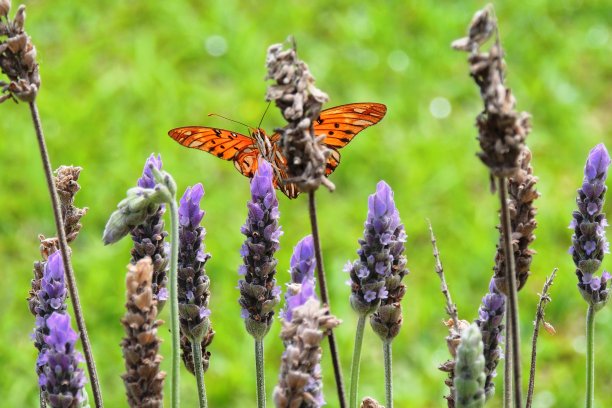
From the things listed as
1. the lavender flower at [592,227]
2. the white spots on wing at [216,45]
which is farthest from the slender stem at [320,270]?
the white spots on wing at [216,45]

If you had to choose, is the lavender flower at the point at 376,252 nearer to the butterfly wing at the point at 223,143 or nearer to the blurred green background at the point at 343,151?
the butterfly wing at the point at 223,143

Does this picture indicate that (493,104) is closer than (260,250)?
Yes

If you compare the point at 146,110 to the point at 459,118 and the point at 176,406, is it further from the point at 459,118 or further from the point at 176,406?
the point at 176,406

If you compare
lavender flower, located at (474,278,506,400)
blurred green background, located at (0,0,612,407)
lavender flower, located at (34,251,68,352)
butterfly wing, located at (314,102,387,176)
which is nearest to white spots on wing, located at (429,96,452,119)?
blurred green background, located at (0,0,612,407)

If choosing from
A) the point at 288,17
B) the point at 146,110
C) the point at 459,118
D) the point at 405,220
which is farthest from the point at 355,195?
the point at 288,17

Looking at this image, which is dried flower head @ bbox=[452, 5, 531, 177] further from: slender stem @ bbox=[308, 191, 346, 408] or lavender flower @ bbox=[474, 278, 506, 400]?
lavender flower @ bbox=[474, 278, 506, 400]

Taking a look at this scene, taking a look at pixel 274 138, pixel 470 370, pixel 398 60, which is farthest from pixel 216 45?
pixel 470 370

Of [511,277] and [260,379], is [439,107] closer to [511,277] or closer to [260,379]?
[260,379]
